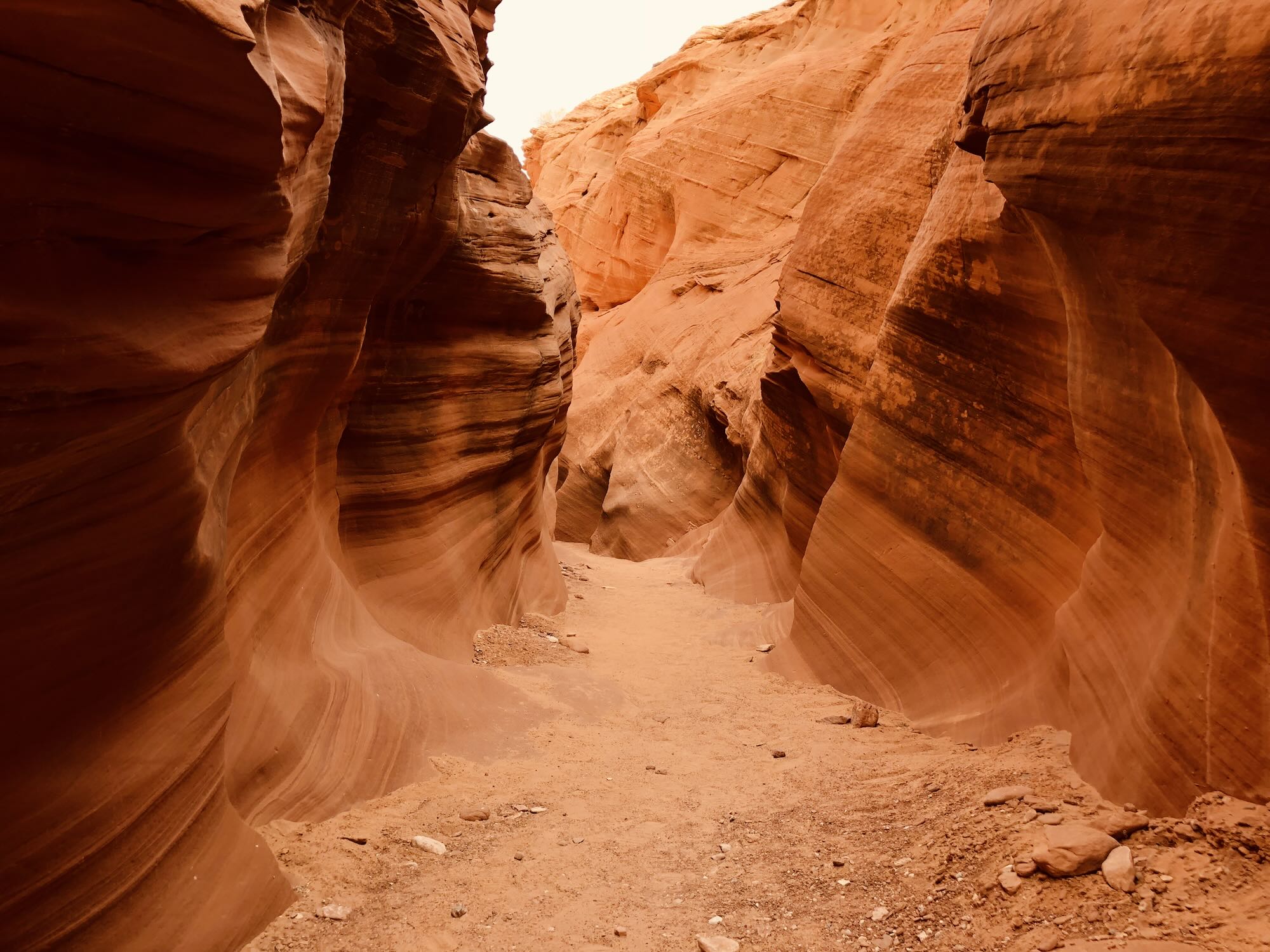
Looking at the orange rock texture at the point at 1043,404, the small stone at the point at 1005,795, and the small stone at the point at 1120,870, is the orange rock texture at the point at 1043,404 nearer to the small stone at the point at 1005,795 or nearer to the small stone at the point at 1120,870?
the small stone at the point at 1005,795

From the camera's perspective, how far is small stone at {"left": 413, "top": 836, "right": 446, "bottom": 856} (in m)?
3.99

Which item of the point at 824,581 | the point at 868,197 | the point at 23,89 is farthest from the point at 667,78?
the point at 23,89

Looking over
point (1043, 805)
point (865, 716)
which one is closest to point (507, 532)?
point (865, 716)

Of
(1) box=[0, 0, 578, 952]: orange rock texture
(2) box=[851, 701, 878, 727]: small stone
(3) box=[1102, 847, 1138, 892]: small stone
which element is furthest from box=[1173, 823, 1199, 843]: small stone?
(1) box=[0, 0, 578, 952]: orange rock texture

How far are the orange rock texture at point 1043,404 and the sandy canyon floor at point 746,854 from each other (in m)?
0.41

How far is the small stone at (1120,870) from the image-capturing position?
2.83 meters

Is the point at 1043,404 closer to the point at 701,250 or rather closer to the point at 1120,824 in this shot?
the point at 1120,824

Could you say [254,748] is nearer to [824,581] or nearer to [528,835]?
[528,835]

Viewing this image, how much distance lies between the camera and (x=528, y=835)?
13.9 ft

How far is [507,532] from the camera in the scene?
29.5ft

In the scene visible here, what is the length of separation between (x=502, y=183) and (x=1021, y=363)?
507cm

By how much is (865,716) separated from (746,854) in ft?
7.29

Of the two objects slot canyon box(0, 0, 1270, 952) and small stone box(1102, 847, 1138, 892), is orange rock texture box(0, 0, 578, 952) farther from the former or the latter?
small stone box(1102, 847, 1138, 892)

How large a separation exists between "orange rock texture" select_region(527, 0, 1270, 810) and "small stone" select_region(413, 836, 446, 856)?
2.76m
